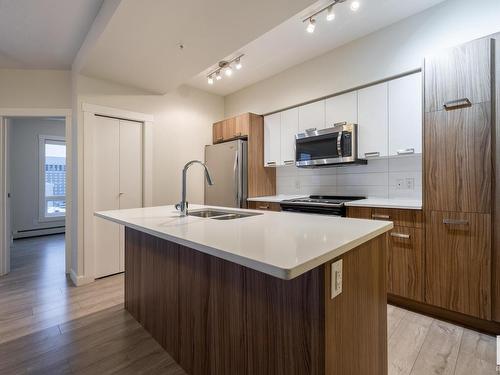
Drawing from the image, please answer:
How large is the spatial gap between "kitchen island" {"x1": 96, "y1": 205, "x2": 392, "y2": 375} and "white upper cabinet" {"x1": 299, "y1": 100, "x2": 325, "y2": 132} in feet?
6.38

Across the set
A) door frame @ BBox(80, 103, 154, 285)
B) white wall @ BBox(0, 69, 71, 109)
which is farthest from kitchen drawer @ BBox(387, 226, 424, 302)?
white wall @ BBox(0, 69, 71, 109)

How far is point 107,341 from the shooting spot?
181cm

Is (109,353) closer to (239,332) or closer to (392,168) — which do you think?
(239,332)

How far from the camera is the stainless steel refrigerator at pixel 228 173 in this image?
3.54 meters

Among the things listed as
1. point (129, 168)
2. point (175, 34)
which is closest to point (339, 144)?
point (175, 34)

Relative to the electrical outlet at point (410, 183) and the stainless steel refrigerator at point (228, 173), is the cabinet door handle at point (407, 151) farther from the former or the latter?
the stainless steel refrigerator at point (228, 173)

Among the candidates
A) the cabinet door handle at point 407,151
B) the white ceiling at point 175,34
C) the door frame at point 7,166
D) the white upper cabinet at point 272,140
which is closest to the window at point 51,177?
the door frame at point 7,166

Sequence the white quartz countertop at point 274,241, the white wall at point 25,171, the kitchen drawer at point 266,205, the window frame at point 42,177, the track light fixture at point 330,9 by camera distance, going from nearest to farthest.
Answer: the white quartz countertop at point 274,241, the track light fixture at point 330,9, the kitchen drawer at point 266,205, the white wall at point 25,171, the window frame at point 42,177

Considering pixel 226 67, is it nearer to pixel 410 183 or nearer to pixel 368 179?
pixel 368 179

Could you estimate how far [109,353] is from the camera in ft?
5.51

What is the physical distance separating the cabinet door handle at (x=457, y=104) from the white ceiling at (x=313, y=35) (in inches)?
39.3

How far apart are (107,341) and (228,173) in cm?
237

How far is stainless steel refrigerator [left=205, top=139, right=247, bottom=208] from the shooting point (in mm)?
3541

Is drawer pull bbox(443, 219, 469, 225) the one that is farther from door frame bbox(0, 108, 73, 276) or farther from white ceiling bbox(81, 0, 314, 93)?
door frame bbox(0, 108, 73, 276)
